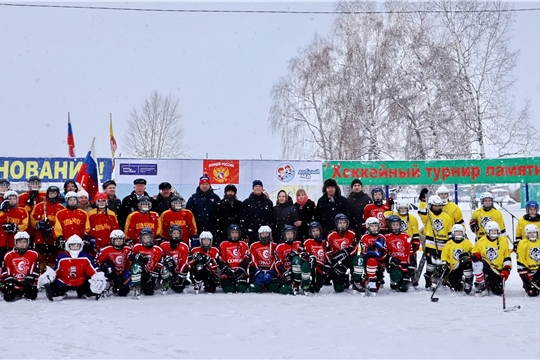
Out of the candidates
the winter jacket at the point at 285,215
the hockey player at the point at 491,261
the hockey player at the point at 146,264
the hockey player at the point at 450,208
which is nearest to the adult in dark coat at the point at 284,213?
the winter jacket at the point at 285,215

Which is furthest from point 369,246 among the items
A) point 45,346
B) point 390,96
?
point 390,96

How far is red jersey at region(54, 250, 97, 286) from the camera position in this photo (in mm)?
7516

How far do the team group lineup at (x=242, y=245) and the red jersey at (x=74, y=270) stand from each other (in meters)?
0.01

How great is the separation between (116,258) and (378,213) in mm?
3908

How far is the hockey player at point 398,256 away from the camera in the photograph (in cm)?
811

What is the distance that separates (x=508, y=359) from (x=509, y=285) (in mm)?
4772

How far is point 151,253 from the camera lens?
8.02 m

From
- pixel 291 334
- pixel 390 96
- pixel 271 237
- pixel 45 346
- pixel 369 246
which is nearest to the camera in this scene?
pixel 45 346

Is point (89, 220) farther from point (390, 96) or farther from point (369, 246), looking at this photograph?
point (390, 96)

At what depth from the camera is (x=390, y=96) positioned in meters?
21.7

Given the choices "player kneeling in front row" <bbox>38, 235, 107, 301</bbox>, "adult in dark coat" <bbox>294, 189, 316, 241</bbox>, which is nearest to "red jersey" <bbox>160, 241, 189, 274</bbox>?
"player kneeling in front row" <bbox>38, 235, 107, 301</bbox>

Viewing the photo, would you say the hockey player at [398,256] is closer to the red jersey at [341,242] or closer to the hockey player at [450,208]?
the red jersey at [341,242]

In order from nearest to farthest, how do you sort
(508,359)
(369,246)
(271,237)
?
(508,359) < (369,246) < (271,237)

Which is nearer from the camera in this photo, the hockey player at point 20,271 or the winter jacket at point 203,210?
the hockey player at point 20,271
